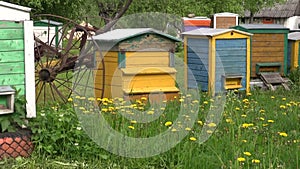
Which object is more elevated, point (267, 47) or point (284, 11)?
point (284, 11)

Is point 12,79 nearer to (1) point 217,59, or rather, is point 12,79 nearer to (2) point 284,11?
(1) point 217,59

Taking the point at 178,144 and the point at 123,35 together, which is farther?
the point at 123,35

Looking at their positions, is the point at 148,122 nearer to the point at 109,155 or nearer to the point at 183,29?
the point at 109,155

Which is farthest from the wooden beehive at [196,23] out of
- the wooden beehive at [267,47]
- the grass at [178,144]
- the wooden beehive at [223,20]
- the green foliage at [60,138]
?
the green foliage at [60,138]

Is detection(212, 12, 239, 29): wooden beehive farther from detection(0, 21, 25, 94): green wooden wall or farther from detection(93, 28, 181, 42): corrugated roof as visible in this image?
detection(0, 21, 25, 94): green wooden wall

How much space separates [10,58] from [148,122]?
61.1 inches

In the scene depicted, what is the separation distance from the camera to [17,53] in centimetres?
555

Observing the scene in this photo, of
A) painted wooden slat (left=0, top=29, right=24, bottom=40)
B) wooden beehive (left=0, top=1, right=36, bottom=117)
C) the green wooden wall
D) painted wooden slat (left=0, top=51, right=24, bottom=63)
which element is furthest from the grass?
painted wooden slat (left=0, top=29, right=24, bottom=40)

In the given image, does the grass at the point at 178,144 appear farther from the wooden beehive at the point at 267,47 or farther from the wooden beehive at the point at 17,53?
the wooden beehive at the point at 267,47

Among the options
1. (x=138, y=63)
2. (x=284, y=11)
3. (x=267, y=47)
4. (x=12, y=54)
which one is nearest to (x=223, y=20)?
(x=267, y=47)

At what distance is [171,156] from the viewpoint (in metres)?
5.02

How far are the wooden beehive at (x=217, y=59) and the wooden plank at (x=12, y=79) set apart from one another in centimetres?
388

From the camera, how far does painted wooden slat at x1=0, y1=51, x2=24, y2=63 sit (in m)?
5.46

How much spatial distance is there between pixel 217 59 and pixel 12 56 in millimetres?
4219
